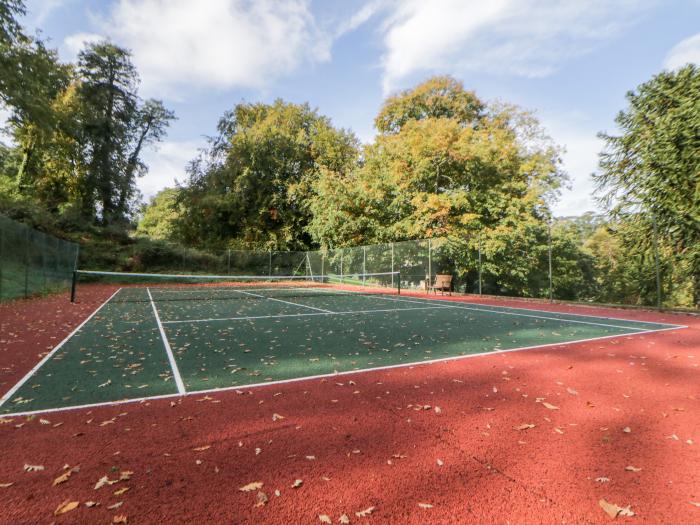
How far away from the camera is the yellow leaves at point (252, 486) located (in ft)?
6.96

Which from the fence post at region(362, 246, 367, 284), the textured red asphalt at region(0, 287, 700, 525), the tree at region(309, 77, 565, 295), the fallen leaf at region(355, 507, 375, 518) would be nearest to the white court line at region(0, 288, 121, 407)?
the textured red asphalt at region(0, 287, 700, 525)

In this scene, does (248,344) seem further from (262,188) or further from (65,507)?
(262,188)

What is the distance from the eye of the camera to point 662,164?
48.9 ft

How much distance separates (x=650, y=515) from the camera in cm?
195

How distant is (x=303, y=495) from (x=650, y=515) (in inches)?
73.2

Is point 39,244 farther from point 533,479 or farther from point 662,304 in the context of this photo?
point 662,304

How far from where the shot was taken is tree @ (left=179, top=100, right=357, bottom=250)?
3097cm

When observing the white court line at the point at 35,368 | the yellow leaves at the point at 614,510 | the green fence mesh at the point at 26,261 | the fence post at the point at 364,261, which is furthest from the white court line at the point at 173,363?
the fence post at the point at 364,261

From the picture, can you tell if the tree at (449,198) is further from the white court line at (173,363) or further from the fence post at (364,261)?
the white court line at (173,363)

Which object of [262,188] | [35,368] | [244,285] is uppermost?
[262,188]

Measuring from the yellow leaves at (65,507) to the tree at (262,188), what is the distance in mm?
29260

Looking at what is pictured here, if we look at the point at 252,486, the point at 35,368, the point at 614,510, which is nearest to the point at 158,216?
the point at 35,368

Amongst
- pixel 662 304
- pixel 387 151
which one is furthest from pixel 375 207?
pixel 662 304

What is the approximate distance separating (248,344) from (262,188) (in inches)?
1077
